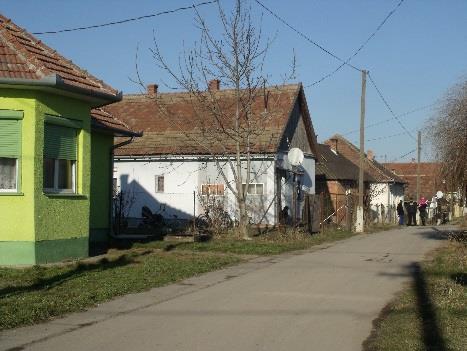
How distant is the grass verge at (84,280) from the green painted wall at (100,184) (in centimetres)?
231

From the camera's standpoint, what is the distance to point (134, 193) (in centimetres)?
2817

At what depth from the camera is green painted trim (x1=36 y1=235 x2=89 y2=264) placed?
13.4m

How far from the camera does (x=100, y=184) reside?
1856 centimetres

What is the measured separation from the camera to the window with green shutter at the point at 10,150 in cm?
1330

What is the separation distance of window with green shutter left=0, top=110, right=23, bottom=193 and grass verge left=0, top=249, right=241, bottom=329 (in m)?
1.86

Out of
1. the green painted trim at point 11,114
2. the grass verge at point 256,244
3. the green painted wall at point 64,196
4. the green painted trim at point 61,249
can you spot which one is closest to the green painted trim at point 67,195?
the green painted wall at point 64,196

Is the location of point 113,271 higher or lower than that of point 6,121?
lower

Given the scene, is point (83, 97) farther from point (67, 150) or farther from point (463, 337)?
point (463, 337)

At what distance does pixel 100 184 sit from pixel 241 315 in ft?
34.0

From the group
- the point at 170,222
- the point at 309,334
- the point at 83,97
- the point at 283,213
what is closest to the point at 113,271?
the point at 83,97

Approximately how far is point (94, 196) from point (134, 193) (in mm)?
10026

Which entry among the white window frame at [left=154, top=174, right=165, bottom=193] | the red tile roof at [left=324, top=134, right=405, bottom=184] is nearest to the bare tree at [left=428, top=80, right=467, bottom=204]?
the white window frame at [left=154, top=174, right=165, bottom=193]

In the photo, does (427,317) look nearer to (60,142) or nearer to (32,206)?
(32,206)

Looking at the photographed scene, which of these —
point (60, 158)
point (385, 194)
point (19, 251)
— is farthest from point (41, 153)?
point (385, 194)
